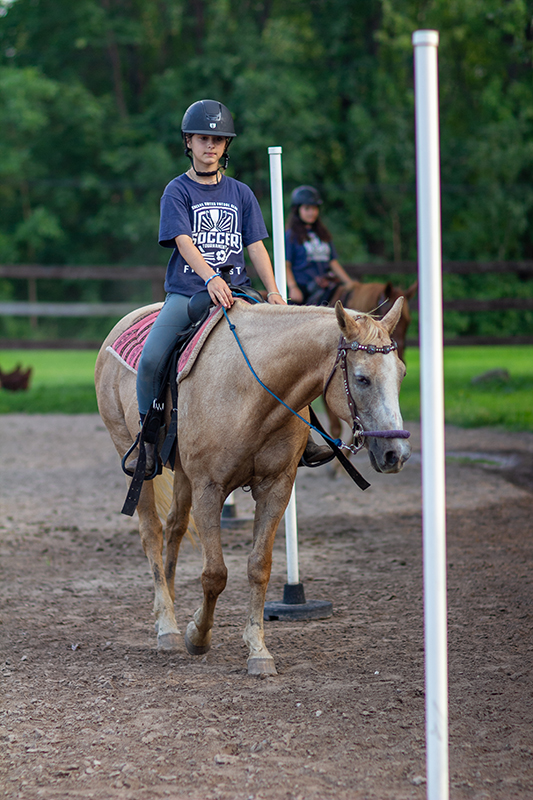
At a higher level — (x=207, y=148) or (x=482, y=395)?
(x=207, y=148)

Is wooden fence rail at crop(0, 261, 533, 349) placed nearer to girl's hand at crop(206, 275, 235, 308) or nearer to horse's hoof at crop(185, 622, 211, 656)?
girl's hand at crop(206, 275, 235, 308)

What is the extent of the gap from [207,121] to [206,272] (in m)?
0.76

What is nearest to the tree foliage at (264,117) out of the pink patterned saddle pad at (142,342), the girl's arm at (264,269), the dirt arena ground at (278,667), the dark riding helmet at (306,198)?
the dark riding helmet at (306,198)

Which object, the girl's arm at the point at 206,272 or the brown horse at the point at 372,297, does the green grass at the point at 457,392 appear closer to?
the brown horse at the point at 372,297

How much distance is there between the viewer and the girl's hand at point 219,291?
418cm

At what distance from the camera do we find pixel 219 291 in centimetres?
418

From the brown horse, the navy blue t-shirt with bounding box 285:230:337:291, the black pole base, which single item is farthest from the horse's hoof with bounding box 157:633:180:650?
the navy blue t-shirt with bounding box 285:230:337:291

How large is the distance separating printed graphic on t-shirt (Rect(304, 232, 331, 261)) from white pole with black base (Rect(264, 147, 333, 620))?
13.4 feet

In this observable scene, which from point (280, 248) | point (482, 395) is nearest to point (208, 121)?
point (280, 248)

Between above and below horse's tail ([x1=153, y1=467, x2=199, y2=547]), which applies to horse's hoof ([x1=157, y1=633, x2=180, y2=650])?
below

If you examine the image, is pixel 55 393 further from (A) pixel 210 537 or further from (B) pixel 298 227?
(A) pixel 210 537

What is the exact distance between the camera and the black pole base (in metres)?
5.02

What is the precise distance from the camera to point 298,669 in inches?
166

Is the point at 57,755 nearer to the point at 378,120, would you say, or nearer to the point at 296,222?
the point at 296,222
